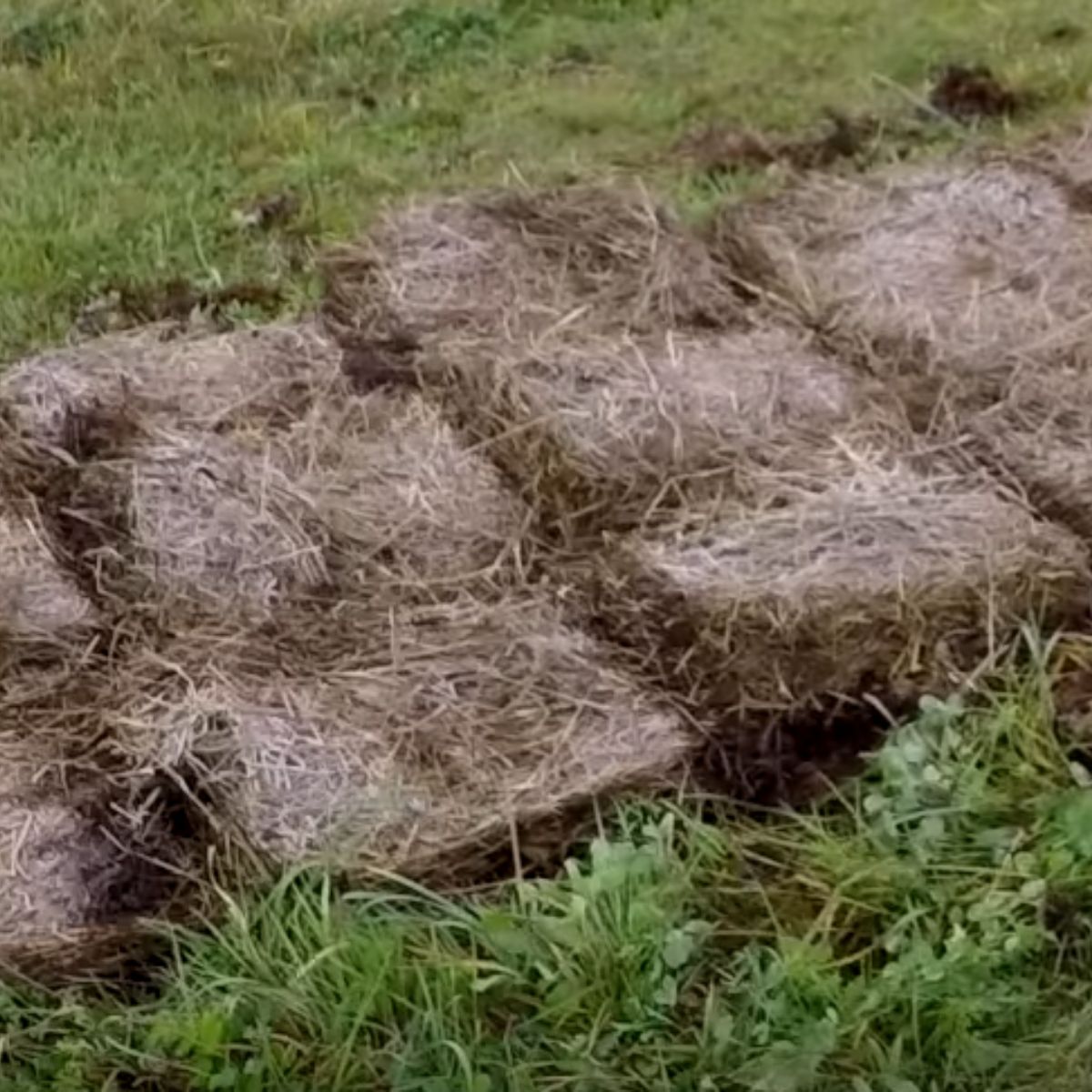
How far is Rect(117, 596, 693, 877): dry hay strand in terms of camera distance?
3.34 metres

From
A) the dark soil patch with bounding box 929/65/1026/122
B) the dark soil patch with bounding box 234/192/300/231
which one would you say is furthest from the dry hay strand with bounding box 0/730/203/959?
the dark soil patch with bounding box 929/65/1026/122

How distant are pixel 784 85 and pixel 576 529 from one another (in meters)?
2.12

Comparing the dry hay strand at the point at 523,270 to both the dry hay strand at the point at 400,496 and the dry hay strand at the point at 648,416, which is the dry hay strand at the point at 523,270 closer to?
the dry hay strand at the point at 648,416

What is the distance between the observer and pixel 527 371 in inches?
166

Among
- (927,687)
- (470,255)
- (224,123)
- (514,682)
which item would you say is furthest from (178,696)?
(224,123)

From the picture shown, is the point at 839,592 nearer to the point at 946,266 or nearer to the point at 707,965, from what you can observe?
the point at 707,965

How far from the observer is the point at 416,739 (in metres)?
3.50

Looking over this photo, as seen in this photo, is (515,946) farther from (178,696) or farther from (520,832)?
(178,696)

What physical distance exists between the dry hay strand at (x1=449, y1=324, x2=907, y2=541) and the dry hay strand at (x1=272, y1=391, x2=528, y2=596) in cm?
7

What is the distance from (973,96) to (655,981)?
9.87 feet

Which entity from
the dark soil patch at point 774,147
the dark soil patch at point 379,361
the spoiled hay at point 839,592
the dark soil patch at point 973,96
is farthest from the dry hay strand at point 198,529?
the dark soil patch at point 973,96

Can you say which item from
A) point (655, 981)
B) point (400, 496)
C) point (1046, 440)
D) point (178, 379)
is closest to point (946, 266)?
point (1046, 440)

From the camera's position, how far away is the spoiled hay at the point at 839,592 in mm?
3633

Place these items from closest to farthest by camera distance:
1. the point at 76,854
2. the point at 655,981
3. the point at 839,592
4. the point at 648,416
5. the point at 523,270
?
the point at 655,981 < the point at 76,854 < the point at 839,592 < the point at 648,416 < the point at 523,270
